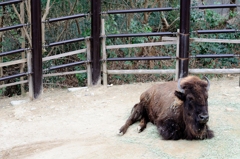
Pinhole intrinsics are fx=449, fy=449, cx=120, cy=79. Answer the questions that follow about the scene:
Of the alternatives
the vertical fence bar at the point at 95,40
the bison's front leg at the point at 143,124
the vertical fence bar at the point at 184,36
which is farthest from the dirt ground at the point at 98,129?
the vertical fence bar at the point at 184,36

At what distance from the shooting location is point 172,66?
10.5 meters

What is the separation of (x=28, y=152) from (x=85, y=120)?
1.32 metres

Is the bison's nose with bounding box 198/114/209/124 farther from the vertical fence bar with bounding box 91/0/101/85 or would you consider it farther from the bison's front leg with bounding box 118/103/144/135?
the vertical fence bar with bounding box 91/0/101/85

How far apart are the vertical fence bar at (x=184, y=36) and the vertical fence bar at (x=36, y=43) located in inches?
101

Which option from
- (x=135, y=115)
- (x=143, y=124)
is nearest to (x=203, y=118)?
(x=143, y=124)

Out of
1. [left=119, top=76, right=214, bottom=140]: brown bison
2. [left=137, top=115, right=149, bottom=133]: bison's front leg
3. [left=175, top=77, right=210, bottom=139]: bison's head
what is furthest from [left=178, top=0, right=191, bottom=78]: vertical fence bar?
[left=175, top=77, right=210, bottom=139]: bison's head

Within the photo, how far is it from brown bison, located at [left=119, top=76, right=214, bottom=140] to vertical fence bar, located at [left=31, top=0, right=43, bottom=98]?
2074mm

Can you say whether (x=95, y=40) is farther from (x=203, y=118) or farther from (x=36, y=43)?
(x=203, y=118)

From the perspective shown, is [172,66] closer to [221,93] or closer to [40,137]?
[221,93]

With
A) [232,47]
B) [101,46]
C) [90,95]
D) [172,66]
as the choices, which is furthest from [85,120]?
[232,47]

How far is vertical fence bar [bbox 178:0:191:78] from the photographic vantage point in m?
8.24

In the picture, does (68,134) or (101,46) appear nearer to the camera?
(68,134)

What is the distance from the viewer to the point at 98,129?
21.0 feet

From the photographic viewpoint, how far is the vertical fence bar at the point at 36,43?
7.64 m
